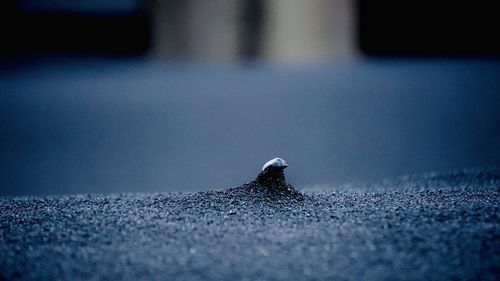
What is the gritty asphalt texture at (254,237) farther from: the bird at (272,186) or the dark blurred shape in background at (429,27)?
the dark blurred shape in background at (429,27)

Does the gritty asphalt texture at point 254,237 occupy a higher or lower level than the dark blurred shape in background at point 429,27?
lower

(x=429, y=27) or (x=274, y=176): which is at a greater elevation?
(x=429, y=27)

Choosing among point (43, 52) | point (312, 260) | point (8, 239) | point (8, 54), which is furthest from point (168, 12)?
point (312, 260)

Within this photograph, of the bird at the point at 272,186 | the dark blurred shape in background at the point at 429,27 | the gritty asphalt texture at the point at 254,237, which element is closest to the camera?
the gritty asphalt texture at the point at 254,237

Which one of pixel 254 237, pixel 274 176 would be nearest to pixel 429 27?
pixel 274 176

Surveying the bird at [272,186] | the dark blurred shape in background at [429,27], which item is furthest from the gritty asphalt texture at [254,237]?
the dark blurred shape in background at [429,27]

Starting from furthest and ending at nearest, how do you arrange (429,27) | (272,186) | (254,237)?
(429,27)
(272,186)
(254,237)

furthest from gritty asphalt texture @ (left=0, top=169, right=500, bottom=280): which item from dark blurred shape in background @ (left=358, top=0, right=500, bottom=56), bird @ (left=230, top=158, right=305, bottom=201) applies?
dark blurred shape in background @ (left=358, top=0, right=500, bottom=56)

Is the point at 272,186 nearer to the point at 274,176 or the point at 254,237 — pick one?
the point at 274,176

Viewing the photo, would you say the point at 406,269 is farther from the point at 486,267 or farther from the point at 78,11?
the point at 78,11
